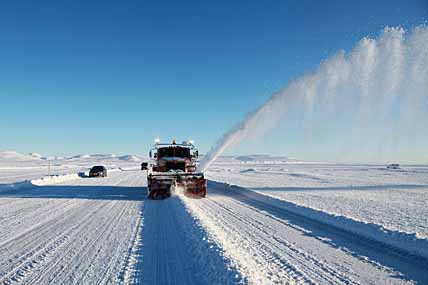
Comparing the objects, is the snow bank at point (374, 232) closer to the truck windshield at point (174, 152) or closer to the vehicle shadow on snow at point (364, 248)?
the vehicle shadow on snow at point (364, 248)

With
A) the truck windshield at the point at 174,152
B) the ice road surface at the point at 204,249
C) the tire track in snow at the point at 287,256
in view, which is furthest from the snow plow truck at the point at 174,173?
the tire track in snow at the point at 287,256

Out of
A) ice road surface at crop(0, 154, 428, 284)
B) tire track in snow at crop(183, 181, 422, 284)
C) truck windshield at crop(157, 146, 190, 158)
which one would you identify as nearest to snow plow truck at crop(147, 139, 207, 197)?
truck windshield at crop(157, 146, 190, 158)

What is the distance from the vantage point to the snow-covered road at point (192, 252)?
4.91 m

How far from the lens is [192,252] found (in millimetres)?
6129

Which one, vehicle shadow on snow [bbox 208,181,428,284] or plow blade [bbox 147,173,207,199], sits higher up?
plow blade [bbox 147,173,207,199]

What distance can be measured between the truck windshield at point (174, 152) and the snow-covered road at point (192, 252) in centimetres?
790

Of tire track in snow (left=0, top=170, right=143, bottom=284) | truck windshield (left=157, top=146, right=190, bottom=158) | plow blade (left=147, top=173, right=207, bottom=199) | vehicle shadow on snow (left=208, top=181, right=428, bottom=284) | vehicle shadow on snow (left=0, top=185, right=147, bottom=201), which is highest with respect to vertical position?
truck windshield (left=157, top=146, right=190, bottom=158)

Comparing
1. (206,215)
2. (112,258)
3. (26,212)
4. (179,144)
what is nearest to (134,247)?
(112,258)

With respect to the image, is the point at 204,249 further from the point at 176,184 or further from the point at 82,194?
the point at 82,194

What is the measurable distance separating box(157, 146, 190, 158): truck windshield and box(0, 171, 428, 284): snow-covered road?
25.9 feet

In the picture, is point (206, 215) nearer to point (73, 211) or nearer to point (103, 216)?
point (103, 216)

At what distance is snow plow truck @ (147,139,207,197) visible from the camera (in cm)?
1530

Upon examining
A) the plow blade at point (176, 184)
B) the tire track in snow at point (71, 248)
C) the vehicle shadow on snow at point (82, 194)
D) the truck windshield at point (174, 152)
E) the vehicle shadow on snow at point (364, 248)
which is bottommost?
the vehicle shadow on snow at point (364, 248)

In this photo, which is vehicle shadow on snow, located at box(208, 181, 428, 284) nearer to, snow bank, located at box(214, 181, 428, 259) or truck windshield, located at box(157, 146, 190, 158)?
snow bank, located at box(214, 181, 428, 259)
